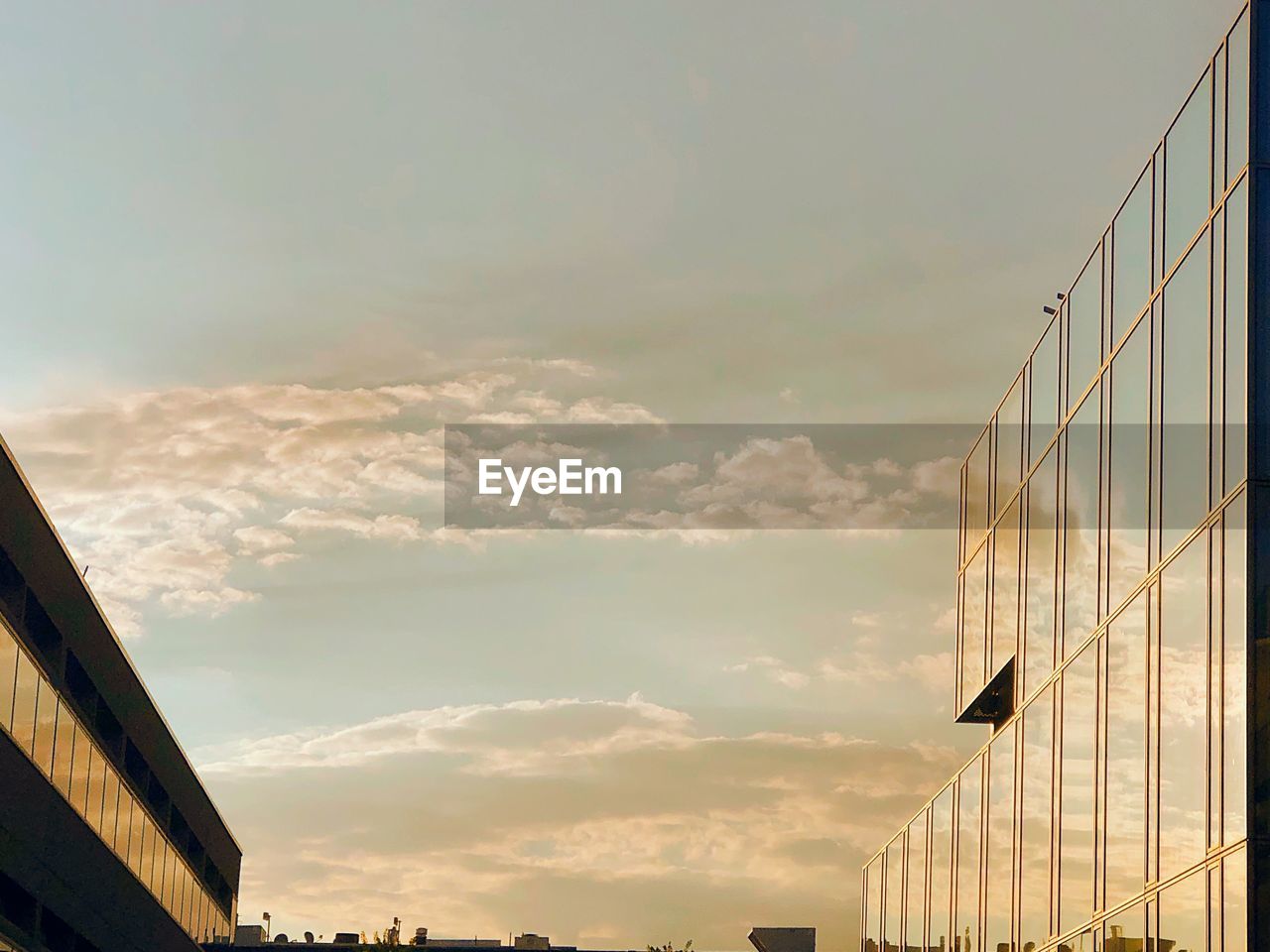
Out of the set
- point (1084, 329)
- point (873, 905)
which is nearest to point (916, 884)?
point (873, 905)

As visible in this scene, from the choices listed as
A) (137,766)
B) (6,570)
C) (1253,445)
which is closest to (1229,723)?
(1253,445)

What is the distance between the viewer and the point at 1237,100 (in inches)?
1242

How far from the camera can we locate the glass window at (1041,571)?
4162 cm

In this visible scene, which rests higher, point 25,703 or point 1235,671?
point 25,703

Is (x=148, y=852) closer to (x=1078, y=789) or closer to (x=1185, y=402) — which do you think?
(x=1078, y=789)

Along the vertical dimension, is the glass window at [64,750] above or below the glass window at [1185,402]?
below

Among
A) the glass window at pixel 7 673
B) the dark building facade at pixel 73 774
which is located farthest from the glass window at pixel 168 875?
the glass window at pixel 7 673

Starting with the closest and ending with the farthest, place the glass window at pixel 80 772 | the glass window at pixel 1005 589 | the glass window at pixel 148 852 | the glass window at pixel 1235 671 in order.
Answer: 1. the glass window at pixel 1235 671
2. the glass window at pixel 1005 589
3. the glass window at pixel 80 772
4. the glass window at pixel 148 852

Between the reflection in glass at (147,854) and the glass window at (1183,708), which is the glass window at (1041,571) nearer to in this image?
the glass window at (1183,708)

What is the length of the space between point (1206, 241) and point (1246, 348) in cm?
305

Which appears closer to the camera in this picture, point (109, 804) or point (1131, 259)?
point (1131, 259)

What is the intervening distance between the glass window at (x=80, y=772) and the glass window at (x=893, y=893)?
21873 millimetres

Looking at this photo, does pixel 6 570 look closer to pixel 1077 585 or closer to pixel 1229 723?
pixel 1077 585

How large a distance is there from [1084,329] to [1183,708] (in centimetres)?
1071
